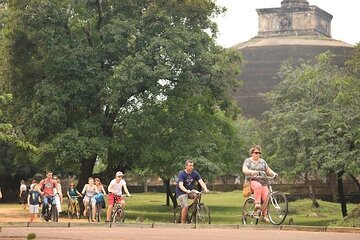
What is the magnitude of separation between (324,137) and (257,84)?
45222 millimetres

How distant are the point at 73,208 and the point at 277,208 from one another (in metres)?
16.3

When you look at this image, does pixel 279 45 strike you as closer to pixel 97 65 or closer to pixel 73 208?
pixel 97 65

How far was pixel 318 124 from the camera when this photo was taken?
3123cm

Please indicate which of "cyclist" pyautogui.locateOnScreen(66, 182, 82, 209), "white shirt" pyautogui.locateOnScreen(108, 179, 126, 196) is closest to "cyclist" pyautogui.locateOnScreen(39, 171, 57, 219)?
"white shirt" pyautogui.locateOnScreen(108, 179, 126, 196)

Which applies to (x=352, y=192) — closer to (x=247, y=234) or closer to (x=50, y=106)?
(x=50, y=106)

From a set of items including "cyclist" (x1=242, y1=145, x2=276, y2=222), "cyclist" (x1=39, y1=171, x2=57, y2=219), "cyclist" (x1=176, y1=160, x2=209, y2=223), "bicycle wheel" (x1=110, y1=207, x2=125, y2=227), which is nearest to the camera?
"cyclist" (x1=242, y1=145, x2=276, y2=222)

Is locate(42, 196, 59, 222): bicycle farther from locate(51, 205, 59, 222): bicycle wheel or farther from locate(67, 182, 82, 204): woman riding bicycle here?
locate(67, 182, 82, 204): woman riding bicycle

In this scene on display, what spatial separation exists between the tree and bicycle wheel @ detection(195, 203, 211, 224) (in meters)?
12.3

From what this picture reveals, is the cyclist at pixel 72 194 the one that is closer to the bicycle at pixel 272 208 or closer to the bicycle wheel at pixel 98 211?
the bicycle wheel at pixel 98 211

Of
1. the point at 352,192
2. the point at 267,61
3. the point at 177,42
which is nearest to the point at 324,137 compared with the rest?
the point at 177,42

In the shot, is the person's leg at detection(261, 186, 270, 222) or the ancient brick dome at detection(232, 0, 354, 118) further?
the ancient brick dome at detection(232, 0, 354, 118)

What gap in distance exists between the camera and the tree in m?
29.2

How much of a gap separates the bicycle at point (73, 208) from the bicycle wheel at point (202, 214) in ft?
44.1

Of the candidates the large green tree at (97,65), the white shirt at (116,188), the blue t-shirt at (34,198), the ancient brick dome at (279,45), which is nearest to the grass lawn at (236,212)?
the large green tree at (97,65)
